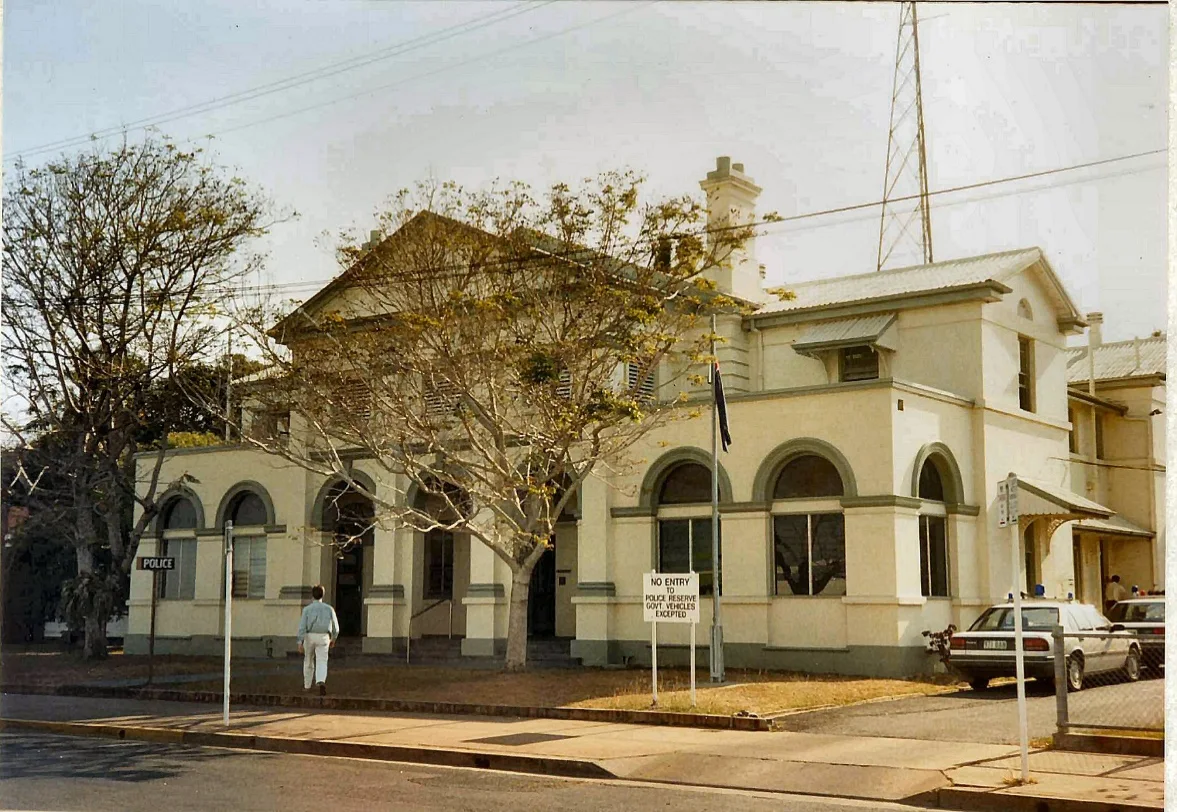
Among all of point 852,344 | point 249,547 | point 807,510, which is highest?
point 852,344

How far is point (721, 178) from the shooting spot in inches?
1115

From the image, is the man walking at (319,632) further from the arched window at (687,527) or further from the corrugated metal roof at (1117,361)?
the corrugated metal roof at (1117,361)

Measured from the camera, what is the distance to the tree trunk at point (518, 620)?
2152 centimetres

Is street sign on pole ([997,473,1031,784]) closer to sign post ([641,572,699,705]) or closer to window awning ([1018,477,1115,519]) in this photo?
sign post ([641,572,699,705])

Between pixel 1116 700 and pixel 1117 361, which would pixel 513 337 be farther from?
pixel 1117 361

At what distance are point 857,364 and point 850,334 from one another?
2.84 feet

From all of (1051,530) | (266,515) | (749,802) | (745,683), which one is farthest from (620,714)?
(266,515)

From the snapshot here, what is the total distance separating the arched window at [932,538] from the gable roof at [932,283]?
3.99 m

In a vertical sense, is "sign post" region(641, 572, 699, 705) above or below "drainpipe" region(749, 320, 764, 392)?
below

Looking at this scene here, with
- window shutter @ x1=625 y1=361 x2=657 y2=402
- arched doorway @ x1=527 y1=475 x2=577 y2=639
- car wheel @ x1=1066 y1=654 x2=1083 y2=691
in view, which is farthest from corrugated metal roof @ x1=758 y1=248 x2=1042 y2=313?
car wheel @ x1=1066 y1=654 x2=1083 y2=691

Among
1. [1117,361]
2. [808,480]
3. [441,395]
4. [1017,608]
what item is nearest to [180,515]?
[441,395]

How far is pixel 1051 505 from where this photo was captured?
25406 millimetres

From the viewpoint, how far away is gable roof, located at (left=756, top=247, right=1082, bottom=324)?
86.5 feet

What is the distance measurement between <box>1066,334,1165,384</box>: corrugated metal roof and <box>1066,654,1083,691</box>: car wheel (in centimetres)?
1309
